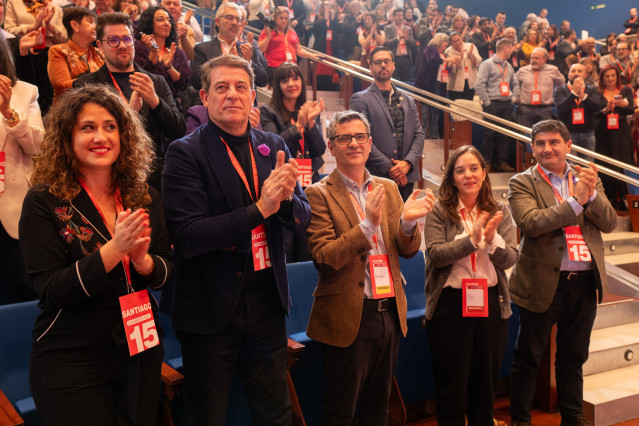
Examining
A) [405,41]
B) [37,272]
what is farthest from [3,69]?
[405,41]

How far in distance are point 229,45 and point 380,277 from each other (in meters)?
2.57

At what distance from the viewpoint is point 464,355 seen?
99.3 inches

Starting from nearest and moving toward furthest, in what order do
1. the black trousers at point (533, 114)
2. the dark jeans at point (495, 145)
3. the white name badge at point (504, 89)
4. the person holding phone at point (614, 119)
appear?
1. the dark jeans at point (495, 145)
2. the person holding phone at point (614, 119)
3. the black trousers at point (533, 114)
4. the white name badge at point (504, 89)

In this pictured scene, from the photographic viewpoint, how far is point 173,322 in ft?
5.97

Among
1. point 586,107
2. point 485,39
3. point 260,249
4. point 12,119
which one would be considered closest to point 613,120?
point 586,107

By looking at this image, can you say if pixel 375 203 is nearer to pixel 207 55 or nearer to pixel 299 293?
pixel 299 293

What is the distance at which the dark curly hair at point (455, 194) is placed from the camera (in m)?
2.65

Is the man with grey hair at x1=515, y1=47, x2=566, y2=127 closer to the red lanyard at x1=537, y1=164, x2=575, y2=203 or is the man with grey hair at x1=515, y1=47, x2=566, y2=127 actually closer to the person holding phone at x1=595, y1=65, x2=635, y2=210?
the person holding phone at x1=595, y1=65, x2=635, y2=210

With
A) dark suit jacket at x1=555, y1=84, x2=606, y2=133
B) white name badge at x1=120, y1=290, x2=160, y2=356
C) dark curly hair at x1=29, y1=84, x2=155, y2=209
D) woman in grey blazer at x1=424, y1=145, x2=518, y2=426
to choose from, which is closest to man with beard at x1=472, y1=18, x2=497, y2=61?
dark suit jacket at x1=555, y1=84, x2=606, y2=133

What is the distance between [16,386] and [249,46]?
8.46 feet

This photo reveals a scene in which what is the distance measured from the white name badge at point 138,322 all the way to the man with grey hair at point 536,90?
5815mm

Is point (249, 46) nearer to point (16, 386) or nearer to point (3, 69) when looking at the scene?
point (3, 69)

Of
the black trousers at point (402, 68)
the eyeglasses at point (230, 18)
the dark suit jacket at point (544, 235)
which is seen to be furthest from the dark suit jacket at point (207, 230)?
the black trousers at point (402, 68)

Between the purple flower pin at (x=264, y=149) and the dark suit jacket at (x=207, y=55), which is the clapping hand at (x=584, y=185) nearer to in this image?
the purple flower pin at (x=264, y=149)
